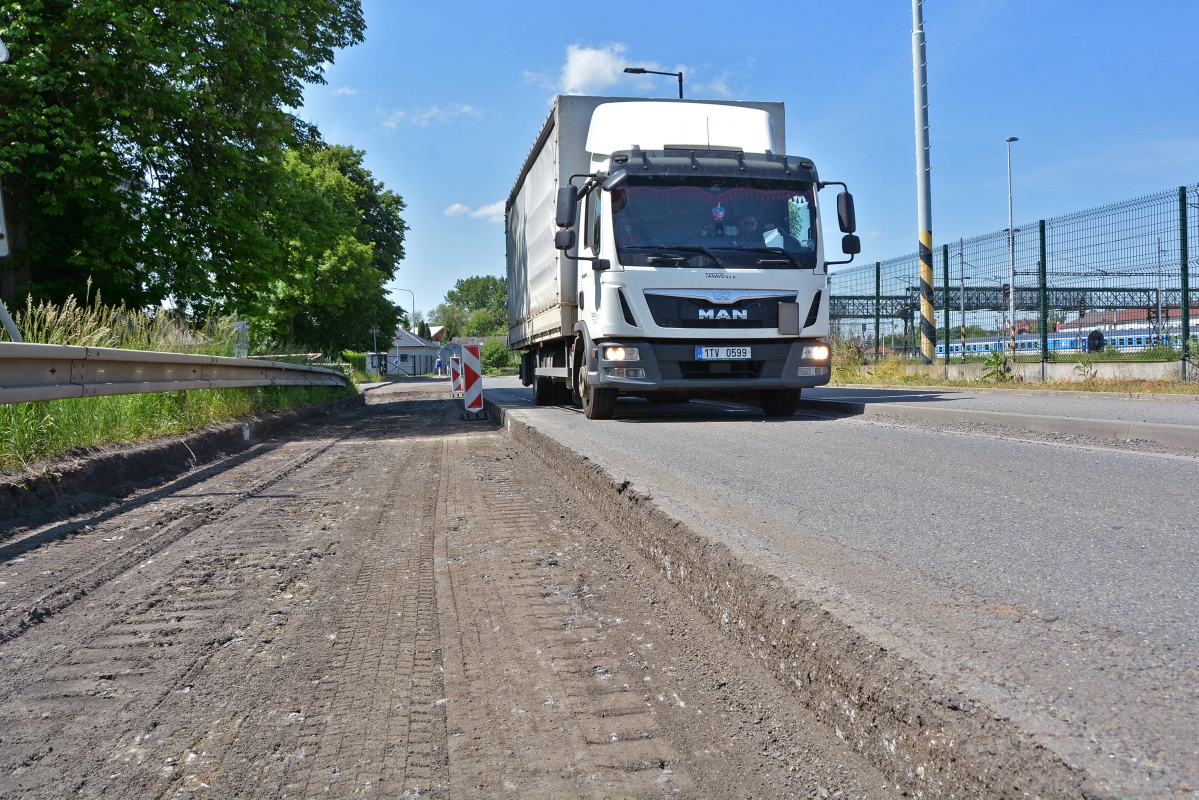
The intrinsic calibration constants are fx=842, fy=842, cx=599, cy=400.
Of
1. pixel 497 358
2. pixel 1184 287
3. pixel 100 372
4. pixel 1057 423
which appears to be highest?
pixel 497 358

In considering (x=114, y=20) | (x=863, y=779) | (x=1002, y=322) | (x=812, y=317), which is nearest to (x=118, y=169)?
(x=114, y=20)

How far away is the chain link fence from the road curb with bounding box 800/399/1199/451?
5.95 feet

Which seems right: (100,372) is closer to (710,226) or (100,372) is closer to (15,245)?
(710,226)

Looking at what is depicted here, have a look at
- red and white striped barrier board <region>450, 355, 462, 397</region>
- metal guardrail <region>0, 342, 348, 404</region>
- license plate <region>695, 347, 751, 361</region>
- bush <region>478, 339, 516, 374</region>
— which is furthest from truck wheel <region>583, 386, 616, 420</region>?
bush <region>478, 339, 516, 374</region>

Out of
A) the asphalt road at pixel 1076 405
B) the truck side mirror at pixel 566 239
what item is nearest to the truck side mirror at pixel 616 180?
the truck side mirror at pixel 566 239

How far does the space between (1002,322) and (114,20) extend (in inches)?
614

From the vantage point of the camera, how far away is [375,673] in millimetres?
2510

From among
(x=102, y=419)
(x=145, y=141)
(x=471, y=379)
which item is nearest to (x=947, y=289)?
(x=471, y=379)

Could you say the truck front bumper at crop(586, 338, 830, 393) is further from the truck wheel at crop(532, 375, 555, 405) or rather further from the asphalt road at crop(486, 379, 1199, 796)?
the truck wheel at crop(532, 375, 555, 405)

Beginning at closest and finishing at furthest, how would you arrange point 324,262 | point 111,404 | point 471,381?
point 111,404
point 471,381
point 324,262

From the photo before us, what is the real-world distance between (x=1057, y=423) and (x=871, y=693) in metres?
6.39

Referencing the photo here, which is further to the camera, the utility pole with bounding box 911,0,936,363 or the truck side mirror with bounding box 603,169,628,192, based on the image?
the utility pole with bounding box 911,0,936,363

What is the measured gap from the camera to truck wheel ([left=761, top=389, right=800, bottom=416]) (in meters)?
10.2

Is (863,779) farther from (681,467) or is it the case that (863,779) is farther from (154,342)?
(154,342)
